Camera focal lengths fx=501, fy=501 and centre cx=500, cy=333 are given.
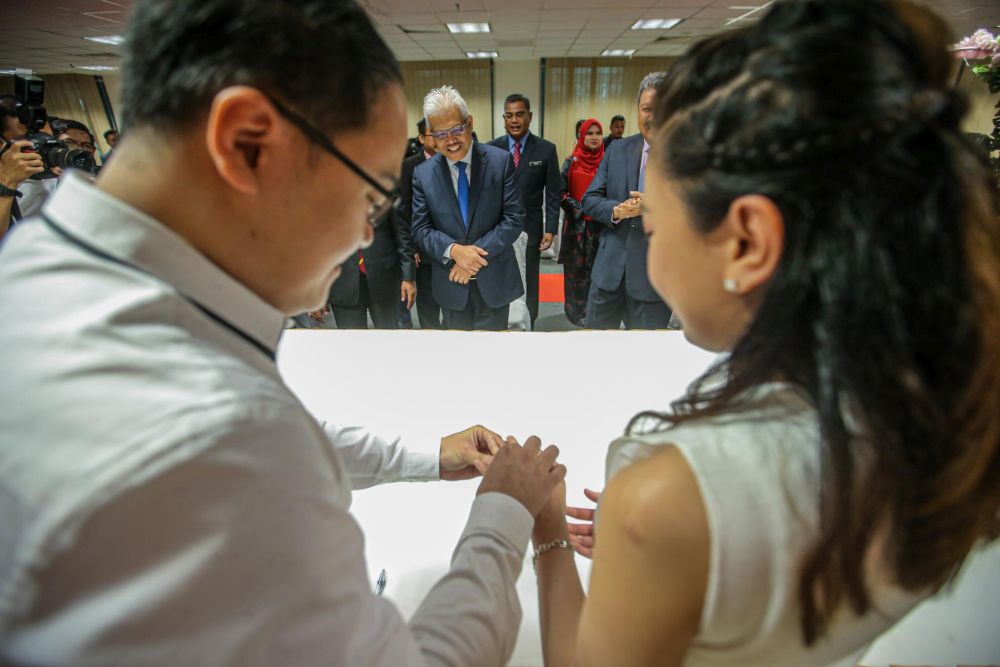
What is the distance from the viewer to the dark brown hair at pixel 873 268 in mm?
416

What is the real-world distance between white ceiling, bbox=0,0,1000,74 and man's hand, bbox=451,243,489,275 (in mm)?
3609

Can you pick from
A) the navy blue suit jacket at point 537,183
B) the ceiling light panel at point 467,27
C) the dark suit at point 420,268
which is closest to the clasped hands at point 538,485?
the dark suit at point 420,268

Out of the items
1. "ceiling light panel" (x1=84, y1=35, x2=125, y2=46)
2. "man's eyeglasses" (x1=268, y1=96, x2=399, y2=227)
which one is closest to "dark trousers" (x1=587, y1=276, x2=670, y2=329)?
"man's eyeglasses" (x1=268, y1=96, x2=399, y2=227)

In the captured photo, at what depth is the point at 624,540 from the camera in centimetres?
48

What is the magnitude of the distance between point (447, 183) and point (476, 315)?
0.74 metres

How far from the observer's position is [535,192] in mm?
3297

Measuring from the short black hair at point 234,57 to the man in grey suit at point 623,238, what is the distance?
1.92 m

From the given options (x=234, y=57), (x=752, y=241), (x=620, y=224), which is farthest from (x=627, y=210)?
(x=234, y=57)

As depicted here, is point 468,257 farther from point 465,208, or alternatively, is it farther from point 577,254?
point 577,254

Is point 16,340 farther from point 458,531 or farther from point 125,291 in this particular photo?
point 458,531

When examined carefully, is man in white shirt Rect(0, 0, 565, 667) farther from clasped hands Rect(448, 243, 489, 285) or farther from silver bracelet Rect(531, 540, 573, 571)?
clasped hands Rect(448, 243, 489, 285)

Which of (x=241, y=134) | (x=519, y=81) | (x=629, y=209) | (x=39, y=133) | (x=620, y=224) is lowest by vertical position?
(x=620, y=224)

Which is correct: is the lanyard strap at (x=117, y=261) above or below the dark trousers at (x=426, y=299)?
above

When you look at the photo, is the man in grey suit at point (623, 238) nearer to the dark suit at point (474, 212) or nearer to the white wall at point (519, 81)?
the dark suit at point (474, 212)
